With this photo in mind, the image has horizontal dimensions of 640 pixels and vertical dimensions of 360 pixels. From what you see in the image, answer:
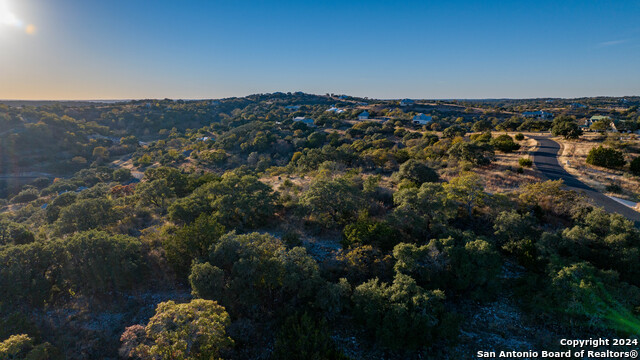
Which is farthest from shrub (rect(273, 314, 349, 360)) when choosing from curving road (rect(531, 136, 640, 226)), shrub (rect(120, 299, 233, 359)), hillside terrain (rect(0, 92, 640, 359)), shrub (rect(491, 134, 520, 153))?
shrub (rect(491, 134, 520, 153))

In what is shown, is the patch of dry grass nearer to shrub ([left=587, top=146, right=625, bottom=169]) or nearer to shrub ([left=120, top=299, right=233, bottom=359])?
shrub ([left=587, top=146, right=625, bottom=169])

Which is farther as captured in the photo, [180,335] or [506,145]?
[506,145]

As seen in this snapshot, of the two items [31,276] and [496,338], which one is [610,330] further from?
[31,276]

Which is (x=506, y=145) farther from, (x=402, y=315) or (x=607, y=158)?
(x=402, y=315)

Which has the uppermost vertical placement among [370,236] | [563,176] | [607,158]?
[607,158]

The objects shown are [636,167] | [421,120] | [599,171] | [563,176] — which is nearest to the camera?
[636,167]

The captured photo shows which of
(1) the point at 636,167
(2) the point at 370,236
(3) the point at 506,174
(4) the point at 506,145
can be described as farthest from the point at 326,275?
(4) the point at 506,145

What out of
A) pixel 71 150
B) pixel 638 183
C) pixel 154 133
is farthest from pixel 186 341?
pixel 154 133
